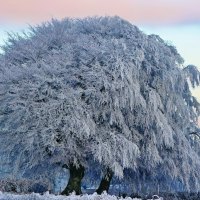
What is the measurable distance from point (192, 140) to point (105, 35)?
27.1 ft

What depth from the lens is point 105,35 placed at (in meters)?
29.0

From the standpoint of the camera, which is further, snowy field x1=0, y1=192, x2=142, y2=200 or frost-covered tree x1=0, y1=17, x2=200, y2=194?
frost-covered tree x1=0, y1=17, x2=200, y2=194

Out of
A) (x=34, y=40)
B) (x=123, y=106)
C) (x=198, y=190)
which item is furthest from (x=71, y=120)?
(x=198, y=190)

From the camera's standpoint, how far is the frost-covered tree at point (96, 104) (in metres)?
25.0

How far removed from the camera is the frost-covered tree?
986 inches

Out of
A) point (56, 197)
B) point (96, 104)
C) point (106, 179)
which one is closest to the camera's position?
point (56, 197)

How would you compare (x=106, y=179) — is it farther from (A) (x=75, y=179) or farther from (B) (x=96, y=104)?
(B) (x=96, y=104)

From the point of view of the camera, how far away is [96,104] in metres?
25.6

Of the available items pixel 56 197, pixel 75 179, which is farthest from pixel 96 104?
pixel 56 197

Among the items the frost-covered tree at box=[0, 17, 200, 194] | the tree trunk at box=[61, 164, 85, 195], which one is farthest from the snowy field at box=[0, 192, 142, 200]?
the tree trunk at box=[61, 164, 85, 195]

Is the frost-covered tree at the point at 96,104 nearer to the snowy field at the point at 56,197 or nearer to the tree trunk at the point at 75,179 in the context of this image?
the tree trunk at the point at 75,179

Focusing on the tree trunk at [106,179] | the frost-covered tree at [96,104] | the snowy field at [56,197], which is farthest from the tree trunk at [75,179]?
the snowy field at [56,197]

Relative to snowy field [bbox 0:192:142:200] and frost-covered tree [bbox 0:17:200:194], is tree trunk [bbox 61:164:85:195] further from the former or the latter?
snowy field [bbox 0:192:142:200]

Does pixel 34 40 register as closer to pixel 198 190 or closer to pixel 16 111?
pixel 16 111
